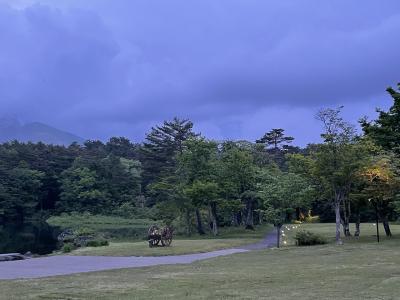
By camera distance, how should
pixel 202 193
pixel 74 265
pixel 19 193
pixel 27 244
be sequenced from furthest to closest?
pixel 19 193 < pixel 27 244 < pixel 202 193 < pixel 74 265

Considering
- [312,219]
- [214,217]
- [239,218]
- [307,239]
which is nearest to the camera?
[307,239]

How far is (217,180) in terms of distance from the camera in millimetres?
49844

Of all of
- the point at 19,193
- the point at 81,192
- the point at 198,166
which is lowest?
the point at 198,166

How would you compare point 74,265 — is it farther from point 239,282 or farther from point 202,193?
point 202,193

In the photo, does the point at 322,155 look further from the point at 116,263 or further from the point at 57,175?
the point at 57,175

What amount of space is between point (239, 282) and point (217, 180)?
112 feet

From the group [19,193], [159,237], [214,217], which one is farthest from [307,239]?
[19,193]

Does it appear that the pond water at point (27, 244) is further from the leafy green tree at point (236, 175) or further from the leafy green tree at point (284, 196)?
the leafy green tree at point (284, 196)

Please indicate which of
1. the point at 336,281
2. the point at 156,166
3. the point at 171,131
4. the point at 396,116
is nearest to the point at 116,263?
the point at 336,281

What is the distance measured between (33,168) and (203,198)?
180 ft

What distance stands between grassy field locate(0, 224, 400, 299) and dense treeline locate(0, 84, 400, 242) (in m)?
11.0

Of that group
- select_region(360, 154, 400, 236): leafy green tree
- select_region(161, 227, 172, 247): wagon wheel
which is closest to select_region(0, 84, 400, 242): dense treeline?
select_region(360, 154, 400, 236): leafy green tree

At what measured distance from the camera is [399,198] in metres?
31.8

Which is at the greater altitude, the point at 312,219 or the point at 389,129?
the point at 389,129
